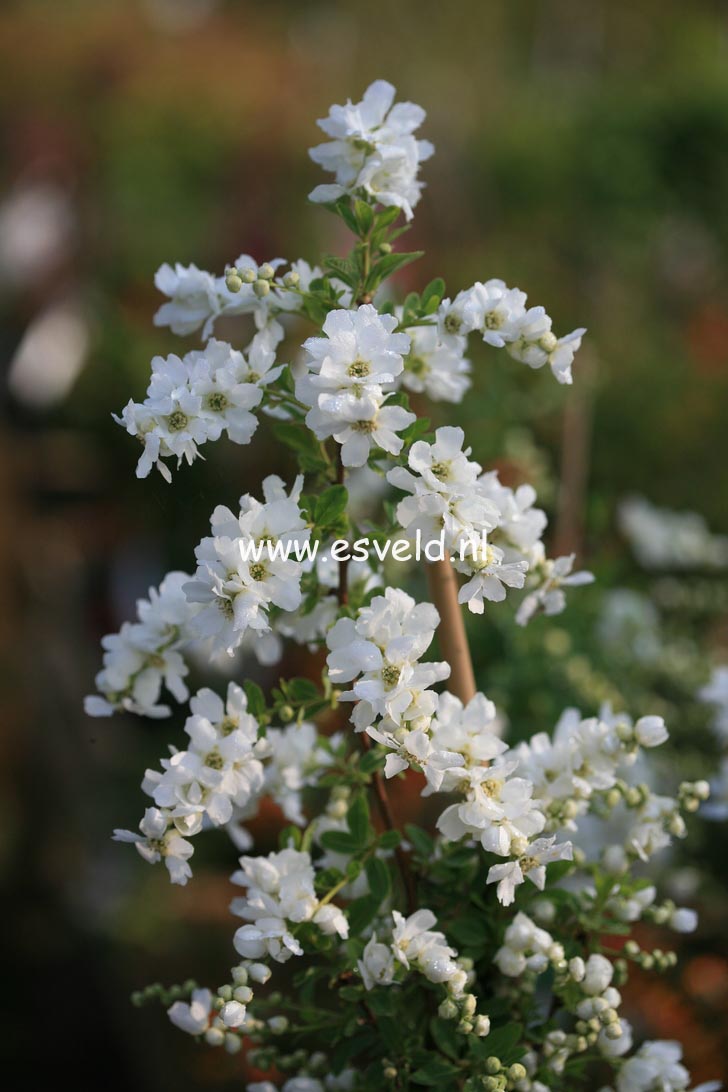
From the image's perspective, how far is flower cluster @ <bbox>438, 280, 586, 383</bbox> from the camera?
28.0 inches

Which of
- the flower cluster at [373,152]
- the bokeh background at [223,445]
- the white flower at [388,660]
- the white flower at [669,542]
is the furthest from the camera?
the white flower at [669,542]

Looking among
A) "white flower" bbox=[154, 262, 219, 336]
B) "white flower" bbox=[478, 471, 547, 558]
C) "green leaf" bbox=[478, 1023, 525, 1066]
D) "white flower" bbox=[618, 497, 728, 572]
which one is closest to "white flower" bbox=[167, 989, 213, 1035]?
"green leaf" bbox=[478, 1023, 525, 1066]

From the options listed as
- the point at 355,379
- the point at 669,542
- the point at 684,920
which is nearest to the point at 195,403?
the point at 355,379

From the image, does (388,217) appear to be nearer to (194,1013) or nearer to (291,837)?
(291,837)

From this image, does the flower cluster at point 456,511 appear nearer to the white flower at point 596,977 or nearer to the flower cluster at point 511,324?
the flower cluster at point 511,324

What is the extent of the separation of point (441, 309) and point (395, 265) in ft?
0.17

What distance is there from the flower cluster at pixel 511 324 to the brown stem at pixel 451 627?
177 millimetres

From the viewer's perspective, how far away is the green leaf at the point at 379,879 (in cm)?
78

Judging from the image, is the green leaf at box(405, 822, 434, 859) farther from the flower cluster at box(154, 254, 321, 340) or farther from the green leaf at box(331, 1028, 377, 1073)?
the flower cluster at box(154, 254, 321, 340)

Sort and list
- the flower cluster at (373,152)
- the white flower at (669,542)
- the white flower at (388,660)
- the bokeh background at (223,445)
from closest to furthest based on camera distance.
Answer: the white flower at (388,660)
the flower cluster at (373,152)
the bokeh background at (223,445)
the white flower at (669,542)

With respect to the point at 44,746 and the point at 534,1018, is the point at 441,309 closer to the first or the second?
the point at 534,1018

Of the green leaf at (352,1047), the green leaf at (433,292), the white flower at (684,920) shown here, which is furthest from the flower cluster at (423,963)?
the green leaf at (433,292)

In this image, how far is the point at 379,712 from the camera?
64cm

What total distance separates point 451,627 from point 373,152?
374 millimetres
